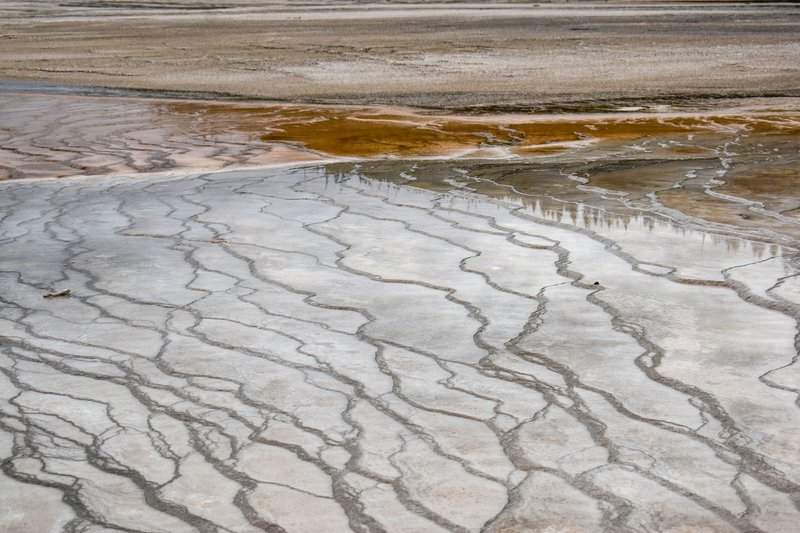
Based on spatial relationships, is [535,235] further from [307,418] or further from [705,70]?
[705,70]

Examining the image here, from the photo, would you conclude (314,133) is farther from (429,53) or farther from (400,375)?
(429,53)

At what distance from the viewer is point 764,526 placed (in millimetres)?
2477

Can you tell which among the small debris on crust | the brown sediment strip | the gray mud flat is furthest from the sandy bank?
the small debris on crust

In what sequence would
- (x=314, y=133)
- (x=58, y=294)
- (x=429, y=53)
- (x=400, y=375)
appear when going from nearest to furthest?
(x=400, y=375) < (x=58, y=294) < (x=314, y=133) < (x=429, y=53)

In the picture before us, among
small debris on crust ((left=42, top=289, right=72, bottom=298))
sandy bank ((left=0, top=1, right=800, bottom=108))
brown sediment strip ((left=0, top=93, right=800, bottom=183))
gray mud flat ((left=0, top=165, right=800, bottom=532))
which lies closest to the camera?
gray mud flat ((left=0, top=165, right=800, bottom=532))

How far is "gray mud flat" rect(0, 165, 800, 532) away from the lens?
265 centimetres

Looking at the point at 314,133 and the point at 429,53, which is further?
the point at 429,53

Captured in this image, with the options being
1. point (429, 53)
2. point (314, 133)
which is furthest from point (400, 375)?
point (429, 53)

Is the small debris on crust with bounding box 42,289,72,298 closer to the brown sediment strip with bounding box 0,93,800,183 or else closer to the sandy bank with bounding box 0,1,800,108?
the brown sediment strip with bounding box 0,93,800,183

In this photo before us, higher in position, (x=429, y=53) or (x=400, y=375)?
(x=429, y=53)

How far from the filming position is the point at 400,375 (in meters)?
3.56

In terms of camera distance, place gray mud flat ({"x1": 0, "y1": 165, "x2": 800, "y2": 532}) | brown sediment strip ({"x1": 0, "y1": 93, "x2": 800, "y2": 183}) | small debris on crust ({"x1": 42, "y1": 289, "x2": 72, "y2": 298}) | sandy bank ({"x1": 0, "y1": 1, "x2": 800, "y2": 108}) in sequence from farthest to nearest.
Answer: sandy bank ({"x1": 0, "y1": 1, "x2": 800, "y2": 108}), brown sediment strip ({"x1": 0, "y1": 93, "x2": 800, "y2": 183}), small debris on crust ({"x1": 42, "y1": 289, "x2": 72, "y2": 298}), gray mud flat ({"x1": 0, "y1": 165, "x2": 800, "y2": 532})

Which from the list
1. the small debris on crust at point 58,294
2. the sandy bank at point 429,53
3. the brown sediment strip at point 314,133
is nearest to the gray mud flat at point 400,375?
the small debris on crust at point 58,294

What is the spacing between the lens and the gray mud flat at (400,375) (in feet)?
8.70
